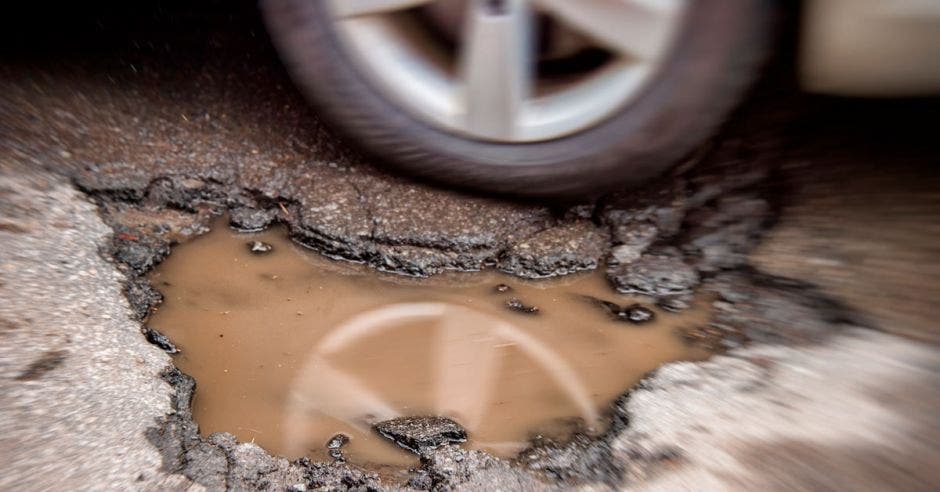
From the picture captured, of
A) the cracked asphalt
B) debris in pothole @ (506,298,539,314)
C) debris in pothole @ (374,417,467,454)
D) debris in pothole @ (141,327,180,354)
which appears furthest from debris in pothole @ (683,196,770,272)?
debris in pothole @ (141,327,180,354)

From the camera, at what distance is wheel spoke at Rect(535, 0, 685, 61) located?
1687 mm

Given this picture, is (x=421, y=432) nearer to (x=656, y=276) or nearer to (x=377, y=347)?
(x=377, y=347)

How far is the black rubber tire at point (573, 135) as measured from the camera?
1699mm

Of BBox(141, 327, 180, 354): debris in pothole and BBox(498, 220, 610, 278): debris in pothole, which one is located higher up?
BBox(498, 220, 610, 278): debris in pothole

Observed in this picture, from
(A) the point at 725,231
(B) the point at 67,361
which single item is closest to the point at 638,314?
(A) the point at 725,231

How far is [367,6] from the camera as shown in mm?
1850

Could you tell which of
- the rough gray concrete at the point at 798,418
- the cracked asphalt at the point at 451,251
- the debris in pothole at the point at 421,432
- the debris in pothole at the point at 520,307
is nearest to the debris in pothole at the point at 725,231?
the cracked asphalt at the point at 451,251

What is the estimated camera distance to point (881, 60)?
1.56 m

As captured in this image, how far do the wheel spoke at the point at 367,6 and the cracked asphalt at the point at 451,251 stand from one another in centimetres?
43

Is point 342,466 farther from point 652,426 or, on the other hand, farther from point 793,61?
point 793,61

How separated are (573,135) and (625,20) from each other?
0.30 m

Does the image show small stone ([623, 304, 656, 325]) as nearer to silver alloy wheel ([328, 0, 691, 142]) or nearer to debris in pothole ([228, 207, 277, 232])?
silver alloy wheel ([328, 0, 691, 142])

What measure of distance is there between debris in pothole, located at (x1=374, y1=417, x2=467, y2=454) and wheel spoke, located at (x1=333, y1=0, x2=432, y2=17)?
3.13ft

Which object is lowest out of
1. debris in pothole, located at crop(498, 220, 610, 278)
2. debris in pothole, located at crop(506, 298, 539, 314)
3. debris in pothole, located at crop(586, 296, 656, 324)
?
debris in pothole, located at crop(586, 296, 656, 324)
